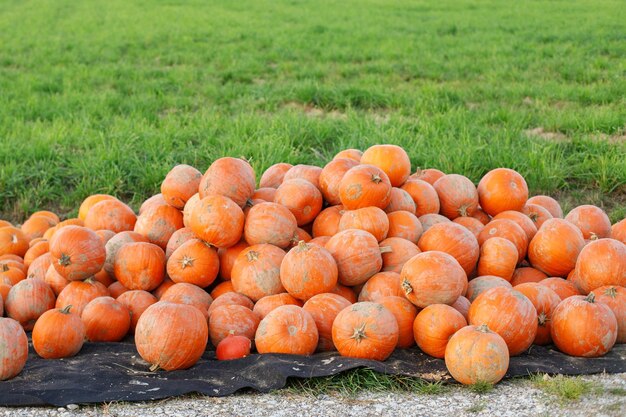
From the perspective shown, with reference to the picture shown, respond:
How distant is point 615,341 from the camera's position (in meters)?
3.68

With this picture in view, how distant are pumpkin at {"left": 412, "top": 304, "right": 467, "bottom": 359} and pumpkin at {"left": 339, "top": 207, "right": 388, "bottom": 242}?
0.63 metres

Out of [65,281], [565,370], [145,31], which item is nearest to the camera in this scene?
[565,370]

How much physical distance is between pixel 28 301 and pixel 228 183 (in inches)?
47.8

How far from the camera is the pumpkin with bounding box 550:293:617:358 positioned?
3.49m

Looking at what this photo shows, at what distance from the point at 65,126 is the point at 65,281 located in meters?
4.31

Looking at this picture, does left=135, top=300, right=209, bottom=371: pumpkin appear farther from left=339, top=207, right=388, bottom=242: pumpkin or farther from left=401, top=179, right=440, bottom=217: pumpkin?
left=401, top=179, right=440, bottom=217: pumpkin

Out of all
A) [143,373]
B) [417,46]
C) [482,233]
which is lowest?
[143,373]

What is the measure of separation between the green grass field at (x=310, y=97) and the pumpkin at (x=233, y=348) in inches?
93.1

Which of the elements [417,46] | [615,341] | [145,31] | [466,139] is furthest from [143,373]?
[145,31]

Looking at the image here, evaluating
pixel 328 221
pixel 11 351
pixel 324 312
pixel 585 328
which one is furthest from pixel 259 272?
pixel 585 328

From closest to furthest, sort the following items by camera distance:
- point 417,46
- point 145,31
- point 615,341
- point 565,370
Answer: point 565,370 < point 615,341 < point 417,46 < point 145,31

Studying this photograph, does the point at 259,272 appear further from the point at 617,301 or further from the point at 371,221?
the point at 617,301

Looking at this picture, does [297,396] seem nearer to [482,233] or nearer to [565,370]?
[565,370]

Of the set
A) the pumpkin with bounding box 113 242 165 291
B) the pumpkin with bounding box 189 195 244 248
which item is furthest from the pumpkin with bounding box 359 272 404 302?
the pumpkin with bounding box 113 242 165 291
